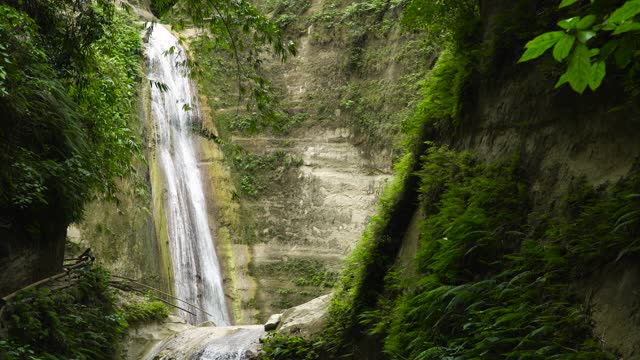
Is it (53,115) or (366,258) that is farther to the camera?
(53,115)

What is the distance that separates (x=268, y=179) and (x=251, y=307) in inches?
193

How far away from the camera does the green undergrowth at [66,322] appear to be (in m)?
6.89

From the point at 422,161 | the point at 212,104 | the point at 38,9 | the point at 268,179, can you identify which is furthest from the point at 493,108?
the point at 212,104

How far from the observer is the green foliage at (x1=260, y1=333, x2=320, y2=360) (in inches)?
334

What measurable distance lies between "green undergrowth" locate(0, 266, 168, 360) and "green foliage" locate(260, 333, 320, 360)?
100 inches

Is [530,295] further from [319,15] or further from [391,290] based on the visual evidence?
[319,15]

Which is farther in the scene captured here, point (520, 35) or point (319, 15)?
point (319, 15)

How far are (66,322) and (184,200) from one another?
407 inches

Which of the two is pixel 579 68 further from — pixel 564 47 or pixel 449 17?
pixel 449 17

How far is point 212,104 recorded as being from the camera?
2170cm

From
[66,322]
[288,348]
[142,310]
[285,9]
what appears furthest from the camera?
[285,9]

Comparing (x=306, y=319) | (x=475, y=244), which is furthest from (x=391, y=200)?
(x=306, y=319)

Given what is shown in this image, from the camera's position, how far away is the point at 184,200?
1828 cm

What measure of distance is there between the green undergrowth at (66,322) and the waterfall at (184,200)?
631 cm
